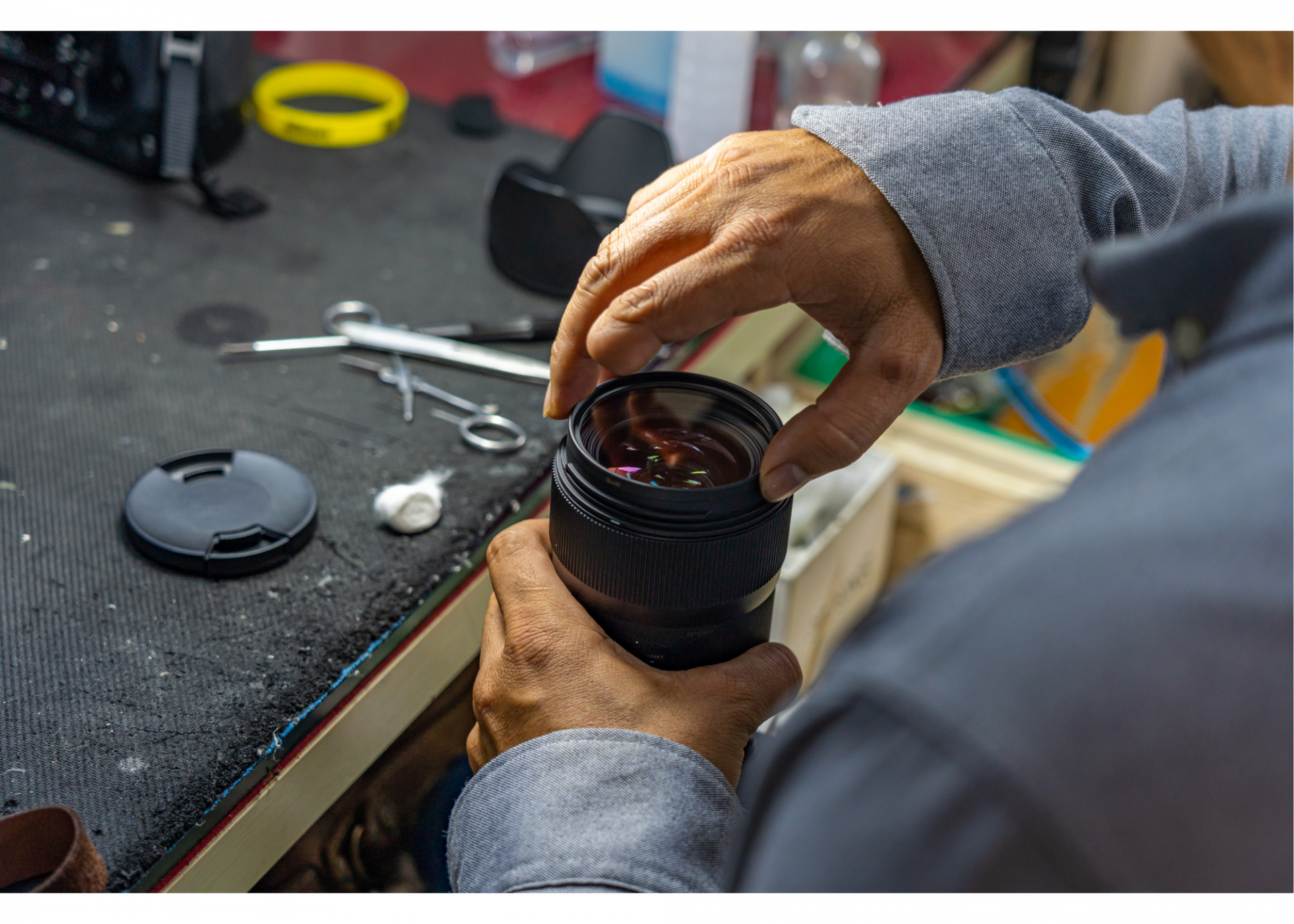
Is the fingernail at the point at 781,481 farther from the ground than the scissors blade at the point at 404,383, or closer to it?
farther from the ground

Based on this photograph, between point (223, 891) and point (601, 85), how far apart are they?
110 centimetres

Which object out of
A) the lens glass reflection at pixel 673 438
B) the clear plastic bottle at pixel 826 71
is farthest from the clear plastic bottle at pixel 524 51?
the lens glass reflection at pixel 673 438

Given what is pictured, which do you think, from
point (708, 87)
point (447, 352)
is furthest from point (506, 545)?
point (708, 87)

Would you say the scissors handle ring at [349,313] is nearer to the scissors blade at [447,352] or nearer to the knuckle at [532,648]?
the scissors blade at [447,352]

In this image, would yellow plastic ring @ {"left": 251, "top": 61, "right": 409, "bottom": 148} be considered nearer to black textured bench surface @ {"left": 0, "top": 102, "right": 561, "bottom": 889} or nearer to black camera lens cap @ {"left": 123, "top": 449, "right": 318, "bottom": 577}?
black textured bench surface @ {"left": 0, "top": 102, "right": 561, "bottom": 889}

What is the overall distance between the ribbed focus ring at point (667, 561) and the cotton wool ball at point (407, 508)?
0.66 ft

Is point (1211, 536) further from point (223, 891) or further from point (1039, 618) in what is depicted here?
point (223, 891)

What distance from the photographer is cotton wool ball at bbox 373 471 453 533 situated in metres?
0.69

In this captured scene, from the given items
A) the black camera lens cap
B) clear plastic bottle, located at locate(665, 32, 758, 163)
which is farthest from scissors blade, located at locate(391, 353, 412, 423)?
clear plastic bottle, located at locate(665, 32, 758, 163)

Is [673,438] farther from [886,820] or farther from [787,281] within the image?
[886,820]

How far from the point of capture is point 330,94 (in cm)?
119

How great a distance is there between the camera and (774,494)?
492 mm

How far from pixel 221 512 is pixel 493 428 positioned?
0.20m

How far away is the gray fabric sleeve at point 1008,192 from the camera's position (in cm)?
55
